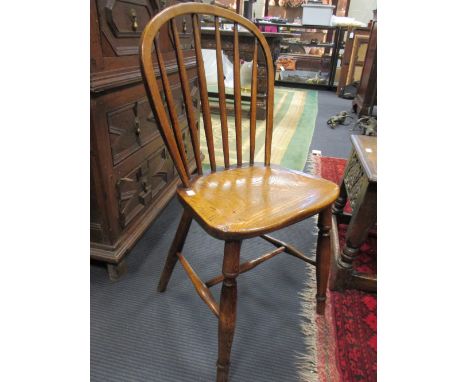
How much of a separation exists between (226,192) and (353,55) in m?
4.30

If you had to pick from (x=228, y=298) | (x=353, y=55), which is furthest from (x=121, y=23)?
(x=353, y=55)

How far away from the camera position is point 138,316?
3.55 feet

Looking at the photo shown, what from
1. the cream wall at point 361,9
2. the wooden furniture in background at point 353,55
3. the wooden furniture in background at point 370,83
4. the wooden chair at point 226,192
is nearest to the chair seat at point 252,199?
the wooden chair at point 226,192

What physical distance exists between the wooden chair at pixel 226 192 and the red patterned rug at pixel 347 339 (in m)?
0.07

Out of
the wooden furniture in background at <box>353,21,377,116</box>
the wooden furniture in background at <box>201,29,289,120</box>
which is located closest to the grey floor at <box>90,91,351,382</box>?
the wooden furniture in background at <box>201,29,289,120</box>

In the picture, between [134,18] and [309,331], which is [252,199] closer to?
[309,331]

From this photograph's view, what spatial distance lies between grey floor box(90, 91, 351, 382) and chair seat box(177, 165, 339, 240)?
479 millimetres

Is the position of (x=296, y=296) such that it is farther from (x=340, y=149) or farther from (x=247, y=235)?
(x=340, y=149)

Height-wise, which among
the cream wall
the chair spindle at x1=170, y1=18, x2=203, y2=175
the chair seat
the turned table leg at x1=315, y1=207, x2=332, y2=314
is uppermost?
the cream wall

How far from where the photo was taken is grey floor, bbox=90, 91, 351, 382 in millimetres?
929

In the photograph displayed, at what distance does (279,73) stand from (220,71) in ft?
15.9

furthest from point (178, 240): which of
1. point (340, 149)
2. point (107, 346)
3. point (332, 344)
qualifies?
point (340, 149)

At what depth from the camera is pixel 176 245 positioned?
41.4 inches

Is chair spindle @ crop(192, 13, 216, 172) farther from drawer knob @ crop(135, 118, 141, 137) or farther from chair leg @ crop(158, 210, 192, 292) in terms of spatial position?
drawer knob @ crop(135, 118, 141, 137)
